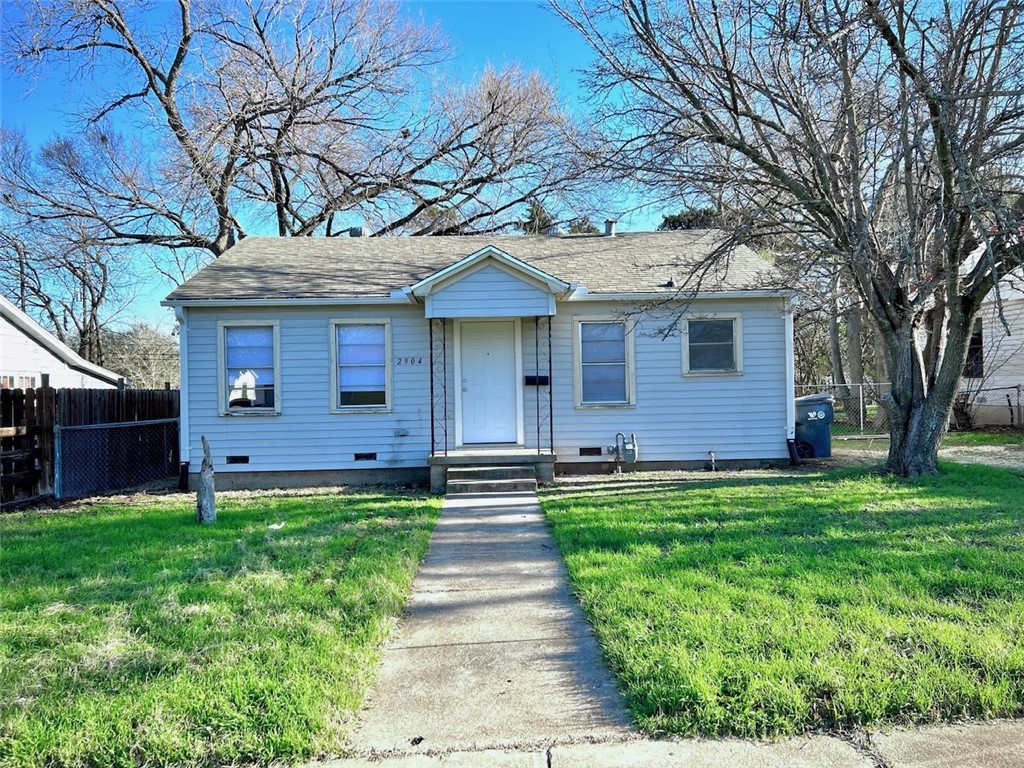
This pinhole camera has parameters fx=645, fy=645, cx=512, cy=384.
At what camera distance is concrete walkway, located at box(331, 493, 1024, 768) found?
268 centimetres

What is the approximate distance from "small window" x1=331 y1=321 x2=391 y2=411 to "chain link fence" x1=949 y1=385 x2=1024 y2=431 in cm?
1533

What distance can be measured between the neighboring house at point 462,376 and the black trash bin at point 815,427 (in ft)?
2.43

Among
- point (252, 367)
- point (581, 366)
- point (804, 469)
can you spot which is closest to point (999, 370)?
point (804, 469)

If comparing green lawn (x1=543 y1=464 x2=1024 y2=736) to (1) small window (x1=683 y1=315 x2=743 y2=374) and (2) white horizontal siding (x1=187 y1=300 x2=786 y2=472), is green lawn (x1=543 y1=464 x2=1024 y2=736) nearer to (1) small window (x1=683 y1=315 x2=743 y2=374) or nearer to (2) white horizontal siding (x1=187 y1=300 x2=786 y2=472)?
(2) white horizontal siding (x1=187 y1=300 x2=786 y2=472)

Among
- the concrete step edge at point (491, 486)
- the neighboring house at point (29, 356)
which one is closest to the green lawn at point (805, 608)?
the concrete step edge at point (491, 486)

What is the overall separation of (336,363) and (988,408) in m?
17.4

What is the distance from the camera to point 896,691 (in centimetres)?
304

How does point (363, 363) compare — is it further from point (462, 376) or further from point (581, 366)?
point (581, 366)

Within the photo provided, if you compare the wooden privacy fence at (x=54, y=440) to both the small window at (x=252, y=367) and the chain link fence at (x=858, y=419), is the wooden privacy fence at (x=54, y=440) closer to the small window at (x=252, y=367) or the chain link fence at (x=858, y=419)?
the small window at (x=252, y=367)

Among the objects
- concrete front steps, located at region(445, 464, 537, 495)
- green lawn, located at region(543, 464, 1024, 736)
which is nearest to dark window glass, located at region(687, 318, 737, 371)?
concrete front steps, located at region(445, 464, 537, 495)

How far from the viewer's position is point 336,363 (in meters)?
10.7

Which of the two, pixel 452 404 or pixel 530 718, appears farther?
pixel 452 404

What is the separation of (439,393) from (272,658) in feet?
24.5

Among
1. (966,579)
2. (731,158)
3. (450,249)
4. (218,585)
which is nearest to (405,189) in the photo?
(450,249)
